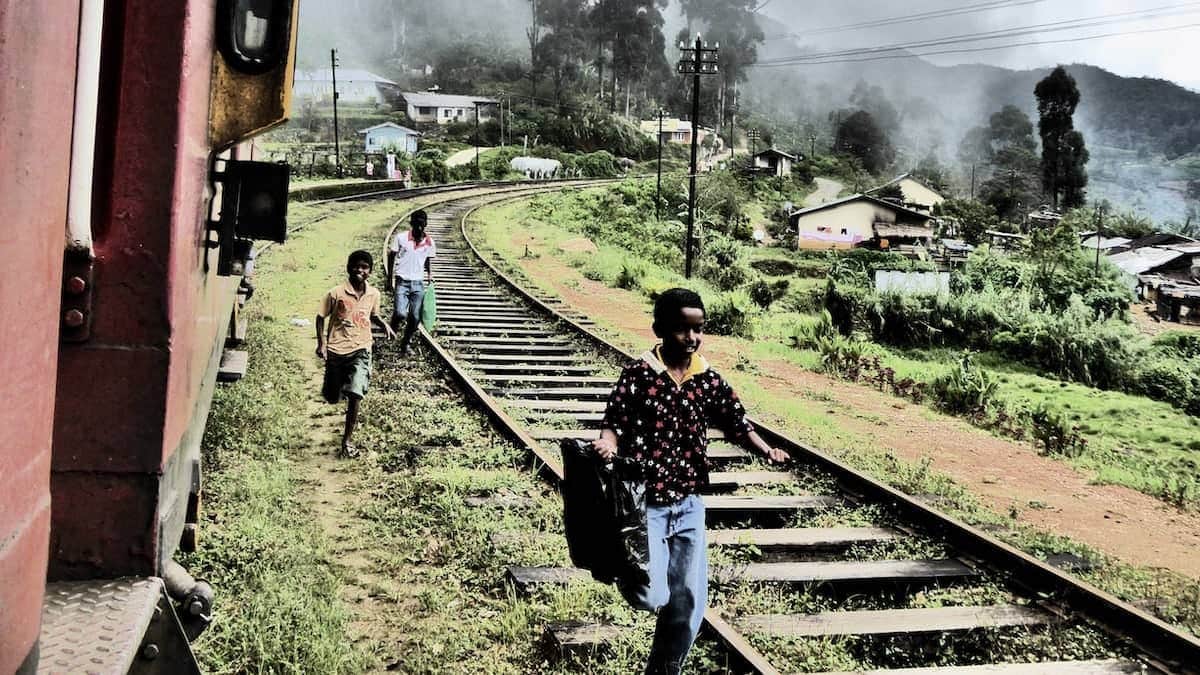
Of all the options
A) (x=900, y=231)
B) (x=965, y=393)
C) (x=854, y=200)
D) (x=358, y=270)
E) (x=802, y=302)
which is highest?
(x=854, y=200)

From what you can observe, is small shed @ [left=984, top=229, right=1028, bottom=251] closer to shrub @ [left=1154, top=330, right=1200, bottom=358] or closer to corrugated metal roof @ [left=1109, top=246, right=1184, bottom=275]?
corrugated metal roof @ [left=1109, top=246, right=1184, bottom=275]

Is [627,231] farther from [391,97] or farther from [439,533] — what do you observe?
[391,97]

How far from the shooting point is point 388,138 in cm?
6906

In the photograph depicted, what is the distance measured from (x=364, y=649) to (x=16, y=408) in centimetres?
311

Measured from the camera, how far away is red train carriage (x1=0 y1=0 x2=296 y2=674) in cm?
171

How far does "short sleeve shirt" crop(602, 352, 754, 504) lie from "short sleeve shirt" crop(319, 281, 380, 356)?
3.98 m

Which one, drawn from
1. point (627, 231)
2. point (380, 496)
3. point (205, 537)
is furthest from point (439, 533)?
point (627, 231)

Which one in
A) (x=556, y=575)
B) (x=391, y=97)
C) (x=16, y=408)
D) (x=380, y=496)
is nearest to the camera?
(x=16, y=408)

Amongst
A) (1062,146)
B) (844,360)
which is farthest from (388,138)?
(1062,146)

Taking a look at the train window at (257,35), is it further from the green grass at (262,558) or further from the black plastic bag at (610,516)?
the green grass at (262,558)

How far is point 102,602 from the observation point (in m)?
2.39

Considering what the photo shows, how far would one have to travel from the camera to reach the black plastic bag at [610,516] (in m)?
3.45

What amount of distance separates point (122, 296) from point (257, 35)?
91cm

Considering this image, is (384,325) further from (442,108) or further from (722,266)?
Result: (442,108)
